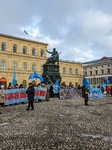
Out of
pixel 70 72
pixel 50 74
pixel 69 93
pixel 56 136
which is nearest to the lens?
pixel 56 136

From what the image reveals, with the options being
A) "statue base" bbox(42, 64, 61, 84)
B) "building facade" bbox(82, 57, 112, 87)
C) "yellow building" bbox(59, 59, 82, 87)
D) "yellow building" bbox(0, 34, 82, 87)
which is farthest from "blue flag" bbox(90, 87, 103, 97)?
"building facade" bbox(82, 57, 112, 87)

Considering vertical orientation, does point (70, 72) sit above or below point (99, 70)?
below

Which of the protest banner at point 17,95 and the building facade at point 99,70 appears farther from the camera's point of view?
the building facade at point 99,70

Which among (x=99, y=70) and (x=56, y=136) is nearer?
(x=56, y=136)

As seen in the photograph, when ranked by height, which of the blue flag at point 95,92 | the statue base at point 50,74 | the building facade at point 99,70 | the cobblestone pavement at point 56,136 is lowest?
the cobblestone pavement at point 56,136

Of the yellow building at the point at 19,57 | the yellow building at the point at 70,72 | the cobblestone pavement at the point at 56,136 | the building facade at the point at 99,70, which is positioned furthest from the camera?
the building facade at the point at 99,70

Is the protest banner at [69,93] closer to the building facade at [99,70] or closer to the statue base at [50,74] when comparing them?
the statue base at [50,74]

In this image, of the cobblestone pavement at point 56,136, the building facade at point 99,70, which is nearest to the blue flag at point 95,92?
the cobblestone pavement at point 56,136

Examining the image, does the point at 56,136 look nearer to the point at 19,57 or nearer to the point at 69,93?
the point at 69,93

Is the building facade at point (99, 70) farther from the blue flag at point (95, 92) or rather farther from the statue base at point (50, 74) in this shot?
the statue base at point (50, 74)

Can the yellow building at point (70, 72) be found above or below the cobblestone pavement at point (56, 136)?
above

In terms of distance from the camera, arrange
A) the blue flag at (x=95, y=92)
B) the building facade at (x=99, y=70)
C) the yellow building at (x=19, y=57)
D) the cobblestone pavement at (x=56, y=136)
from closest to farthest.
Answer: the cobblestone pavement at (x=56, y=136)
the blue flag at (x=95, y=92)
the yellow building at (x=19, y=57)
the building facade at (x=99, y=70)

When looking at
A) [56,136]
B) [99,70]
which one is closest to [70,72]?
[99,70]

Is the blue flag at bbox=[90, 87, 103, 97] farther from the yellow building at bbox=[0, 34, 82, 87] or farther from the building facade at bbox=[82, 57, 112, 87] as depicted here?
the building facade at bbox=[82, 57, 112, 87]
